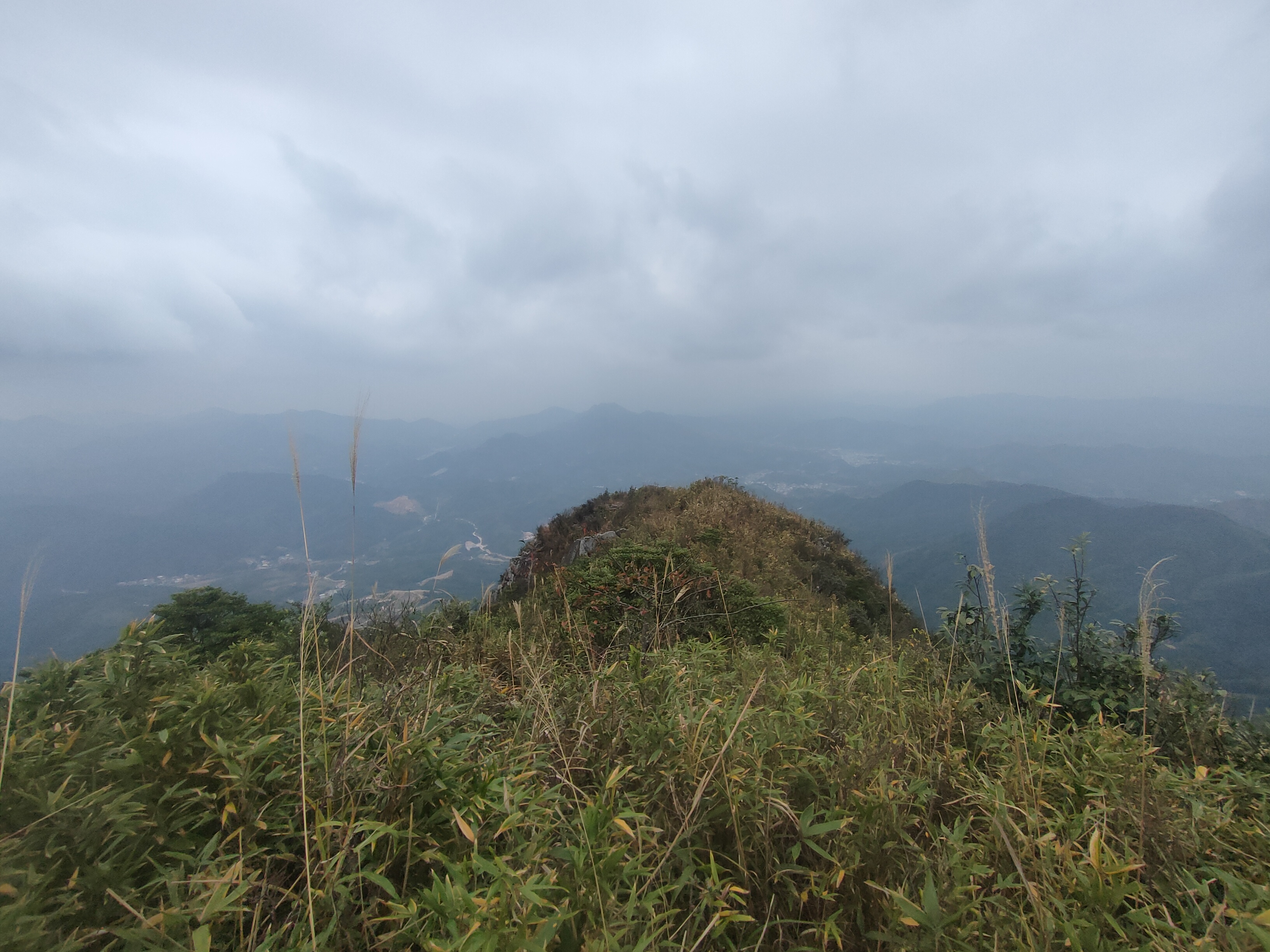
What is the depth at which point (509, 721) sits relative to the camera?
107 inches

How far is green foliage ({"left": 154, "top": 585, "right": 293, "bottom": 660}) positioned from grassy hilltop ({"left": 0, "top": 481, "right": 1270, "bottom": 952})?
578cm

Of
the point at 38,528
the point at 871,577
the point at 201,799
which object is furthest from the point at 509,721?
the point at 38,528

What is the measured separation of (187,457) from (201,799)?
25352 cm

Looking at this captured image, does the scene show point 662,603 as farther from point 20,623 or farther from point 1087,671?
point 20,623

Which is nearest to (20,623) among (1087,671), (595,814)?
(595,814)

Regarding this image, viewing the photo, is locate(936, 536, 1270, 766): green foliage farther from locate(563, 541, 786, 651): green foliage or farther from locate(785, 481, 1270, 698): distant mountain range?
locate(563, 541, 786, 651): green foliage

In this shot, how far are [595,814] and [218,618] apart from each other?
10203 mm

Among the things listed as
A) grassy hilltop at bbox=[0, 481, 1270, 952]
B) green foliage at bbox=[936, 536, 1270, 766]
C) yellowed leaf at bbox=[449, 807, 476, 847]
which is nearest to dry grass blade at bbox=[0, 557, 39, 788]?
grassy hilltop at bbox=[0, 481, 1270, 952]

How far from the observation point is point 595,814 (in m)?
1.63

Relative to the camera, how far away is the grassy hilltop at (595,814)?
4.38 ft

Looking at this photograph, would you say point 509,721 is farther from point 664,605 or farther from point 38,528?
point 38,528

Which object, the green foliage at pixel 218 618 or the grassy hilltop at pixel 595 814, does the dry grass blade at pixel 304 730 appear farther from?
the green foliage at pixel 218 618

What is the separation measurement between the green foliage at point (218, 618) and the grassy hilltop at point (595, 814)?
5.78 m

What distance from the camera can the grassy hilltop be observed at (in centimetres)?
134
